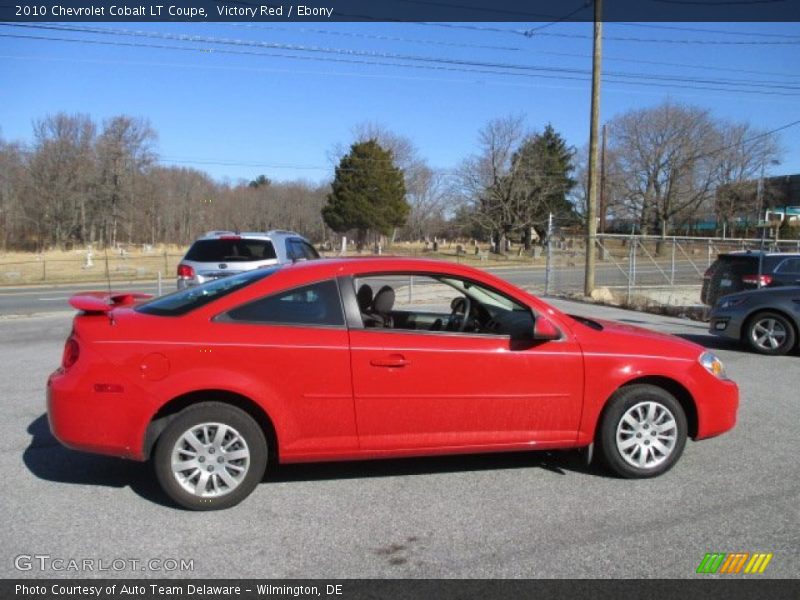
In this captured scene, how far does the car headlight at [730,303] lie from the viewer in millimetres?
9906

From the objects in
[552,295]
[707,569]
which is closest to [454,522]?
[707,569]

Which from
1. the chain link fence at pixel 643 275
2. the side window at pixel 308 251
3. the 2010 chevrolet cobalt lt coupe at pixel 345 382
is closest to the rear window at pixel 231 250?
the side window at pixel 308 251

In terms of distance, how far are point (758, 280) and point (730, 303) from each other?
3.70 metres

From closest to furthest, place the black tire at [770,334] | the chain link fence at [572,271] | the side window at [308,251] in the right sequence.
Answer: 1. the black tire at [770,334]
2. the side window at [308,251]
3. the chain link fence at [572,271]

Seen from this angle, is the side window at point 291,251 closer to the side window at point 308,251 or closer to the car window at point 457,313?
the side window at point 308,251

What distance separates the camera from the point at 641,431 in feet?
15.0

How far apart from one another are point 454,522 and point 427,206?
77.4 meters

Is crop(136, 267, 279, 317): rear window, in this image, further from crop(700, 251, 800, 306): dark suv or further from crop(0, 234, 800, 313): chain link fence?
crop(0, 234, 800, 313): chain link fence

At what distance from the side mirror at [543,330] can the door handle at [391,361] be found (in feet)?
2.85

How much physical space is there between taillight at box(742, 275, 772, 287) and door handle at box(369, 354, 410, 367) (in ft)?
36.9

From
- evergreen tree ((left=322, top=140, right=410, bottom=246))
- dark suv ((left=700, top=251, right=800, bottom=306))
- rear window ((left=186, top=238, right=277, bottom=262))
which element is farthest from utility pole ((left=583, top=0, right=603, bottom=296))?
evergreen tree ((left=322, top=140, right=410, bottom=246))

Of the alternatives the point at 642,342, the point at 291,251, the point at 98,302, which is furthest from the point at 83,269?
the point at 642,342

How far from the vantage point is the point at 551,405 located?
4.45 meters
